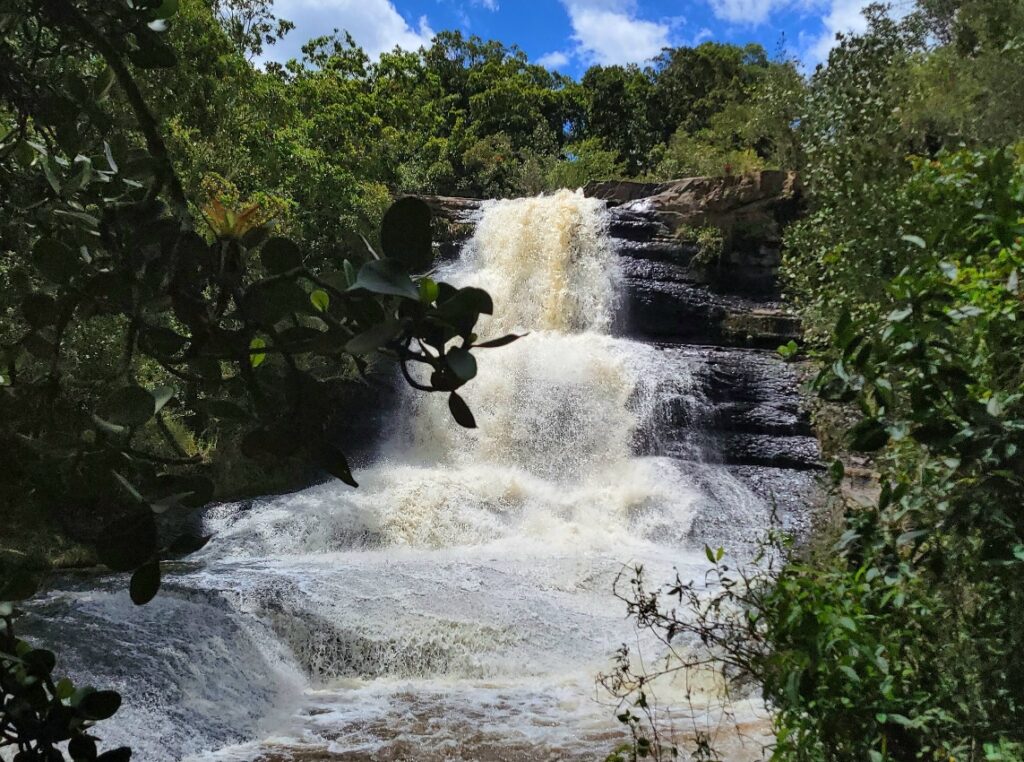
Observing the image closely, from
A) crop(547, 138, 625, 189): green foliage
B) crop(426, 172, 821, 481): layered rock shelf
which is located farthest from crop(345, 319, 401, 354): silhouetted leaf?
crop(547, 138, 625, 189): green foliage

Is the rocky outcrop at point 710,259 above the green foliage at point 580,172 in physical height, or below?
below

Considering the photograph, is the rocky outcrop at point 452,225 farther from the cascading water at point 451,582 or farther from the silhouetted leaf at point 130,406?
the silhouetted leaf at point 130,406

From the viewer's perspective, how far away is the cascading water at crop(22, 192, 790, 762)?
16.6 feet

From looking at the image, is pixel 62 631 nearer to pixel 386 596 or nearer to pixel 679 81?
pixel 386 596

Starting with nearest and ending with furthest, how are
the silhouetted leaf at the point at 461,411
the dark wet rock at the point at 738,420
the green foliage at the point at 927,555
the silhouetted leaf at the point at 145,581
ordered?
the silhouetted leaf at the point at 461,411, the silhouetted leaf at the point at 145,581, the green foliage at the point at 927,555, the dark wet rock at the point at 738,420

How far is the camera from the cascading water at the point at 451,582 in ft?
16.6

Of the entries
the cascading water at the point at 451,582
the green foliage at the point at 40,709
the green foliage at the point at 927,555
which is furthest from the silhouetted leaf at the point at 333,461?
the cascading water at the point at 451,582

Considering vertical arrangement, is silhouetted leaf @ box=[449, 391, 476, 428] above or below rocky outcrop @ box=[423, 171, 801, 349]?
below

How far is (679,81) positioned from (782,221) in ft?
57.9

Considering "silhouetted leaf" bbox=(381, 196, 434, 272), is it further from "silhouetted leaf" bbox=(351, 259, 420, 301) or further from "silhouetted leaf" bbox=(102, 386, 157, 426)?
"silhouetted leaf" bbox=(102, 386, 157, 426)

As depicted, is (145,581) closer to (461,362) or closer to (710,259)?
(461,362)

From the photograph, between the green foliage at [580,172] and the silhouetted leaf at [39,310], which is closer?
Answer: the silhouetted leaf at [39,310]

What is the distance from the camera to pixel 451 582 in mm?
7270

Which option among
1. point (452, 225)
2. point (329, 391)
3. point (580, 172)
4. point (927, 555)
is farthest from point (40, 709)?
point (580, 172)
